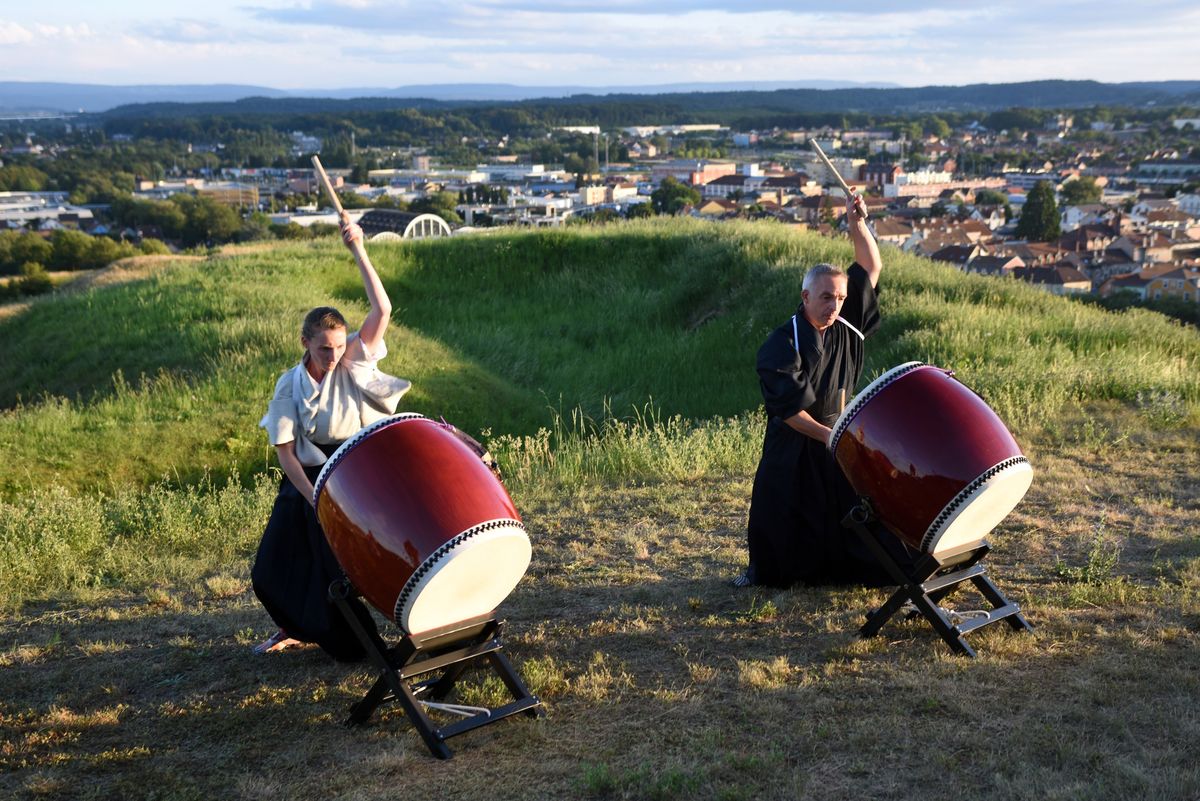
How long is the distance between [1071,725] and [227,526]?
17.4ft

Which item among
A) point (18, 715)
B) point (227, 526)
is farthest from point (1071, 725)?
point (227, 526)

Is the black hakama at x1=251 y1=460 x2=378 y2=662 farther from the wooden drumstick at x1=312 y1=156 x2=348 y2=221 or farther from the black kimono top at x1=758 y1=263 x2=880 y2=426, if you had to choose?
the black kimono top at x1=758 y1=263 x2=880 y2=426

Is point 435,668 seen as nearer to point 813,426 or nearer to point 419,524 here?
point 419,524

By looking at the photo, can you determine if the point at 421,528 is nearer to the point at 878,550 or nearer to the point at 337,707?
the point at 337,707

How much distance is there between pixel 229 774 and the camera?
13.5 ft

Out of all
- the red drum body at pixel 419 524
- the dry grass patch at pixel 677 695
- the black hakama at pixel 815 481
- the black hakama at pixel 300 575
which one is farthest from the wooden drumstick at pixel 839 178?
the black hakama at pixel 300 575

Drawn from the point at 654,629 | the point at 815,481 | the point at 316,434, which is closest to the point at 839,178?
the point at 815,481

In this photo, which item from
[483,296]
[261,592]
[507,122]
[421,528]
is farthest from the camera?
[507,122]

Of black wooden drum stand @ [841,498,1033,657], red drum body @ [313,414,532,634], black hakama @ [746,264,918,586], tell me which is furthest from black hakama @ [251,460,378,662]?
black wooden drum stand @ [841,498,1033,657]

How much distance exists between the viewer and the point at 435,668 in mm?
4277

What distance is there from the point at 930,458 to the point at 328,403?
2497mm

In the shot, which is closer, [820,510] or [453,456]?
[453,456]

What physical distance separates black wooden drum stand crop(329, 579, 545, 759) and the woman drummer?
6.8 inches

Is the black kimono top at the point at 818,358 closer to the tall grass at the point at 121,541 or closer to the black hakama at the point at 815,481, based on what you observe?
the black hakama at the point at 815,481
